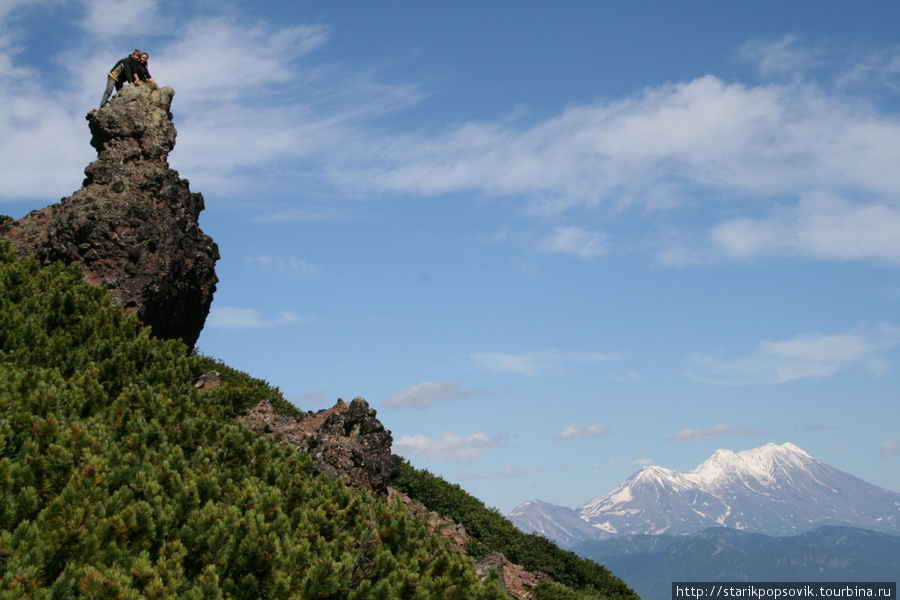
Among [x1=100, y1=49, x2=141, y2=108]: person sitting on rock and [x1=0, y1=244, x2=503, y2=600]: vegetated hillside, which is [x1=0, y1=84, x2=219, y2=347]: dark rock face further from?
[x1=0, y1=244, x2=503, y2=600]: vegetated hillside

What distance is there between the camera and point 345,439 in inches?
586

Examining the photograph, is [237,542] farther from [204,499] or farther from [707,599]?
[707,599]

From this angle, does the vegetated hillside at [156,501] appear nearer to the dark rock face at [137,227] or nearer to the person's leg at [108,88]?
the dark rock face at [137,227]

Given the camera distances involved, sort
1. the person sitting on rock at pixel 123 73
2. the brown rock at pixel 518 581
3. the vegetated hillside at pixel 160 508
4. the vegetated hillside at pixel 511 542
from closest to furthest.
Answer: the vegetated hillside at pixel 160 508 < the brown rock at pixel 518 581 < the vegetated hillside at pixel 511 542 < the person sitting on rock at pixel 123 73

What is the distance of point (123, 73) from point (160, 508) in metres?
19.4

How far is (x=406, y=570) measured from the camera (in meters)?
8.10

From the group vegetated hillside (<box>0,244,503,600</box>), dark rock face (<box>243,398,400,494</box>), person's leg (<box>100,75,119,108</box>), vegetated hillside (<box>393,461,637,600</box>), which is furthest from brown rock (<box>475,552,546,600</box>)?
person's leg (<box>100,75,119,108</box>)

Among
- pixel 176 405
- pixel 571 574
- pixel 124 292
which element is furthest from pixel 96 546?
pixel 571 574

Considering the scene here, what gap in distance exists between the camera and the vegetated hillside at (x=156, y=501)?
668 centimetres

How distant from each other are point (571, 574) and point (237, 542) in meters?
15.9

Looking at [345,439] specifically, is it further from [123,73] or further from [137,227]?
[123,73]

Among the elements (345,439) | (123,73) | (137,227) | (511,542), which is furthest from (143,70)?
(511,542)

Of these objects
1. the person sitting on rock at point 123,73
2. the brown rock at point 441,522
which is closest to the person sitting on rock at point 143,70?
the person sitting on rock at point 123,73

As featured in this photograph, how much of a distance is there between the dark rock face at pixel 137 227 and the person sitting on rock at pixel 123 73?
158 centimetres
